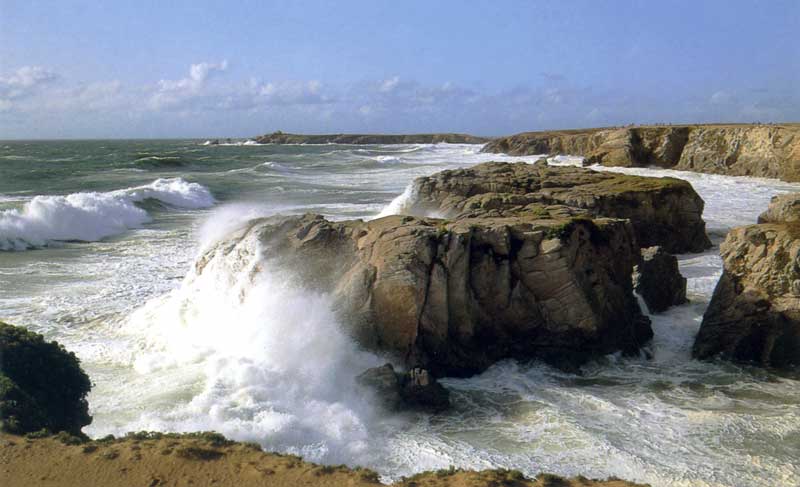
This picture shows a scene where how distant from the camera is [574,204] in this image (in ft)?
61.0

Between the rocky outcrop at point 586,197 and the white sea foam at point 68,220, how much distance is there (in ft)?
41.3

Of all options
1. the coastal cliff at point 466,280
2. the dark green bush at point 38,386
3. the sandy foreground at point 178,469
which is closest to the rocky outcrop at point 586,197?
the coastal cliff at point 466,280

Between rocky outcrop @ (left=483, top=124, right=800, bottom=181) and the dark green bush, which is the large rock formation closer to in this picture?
the dark green bush

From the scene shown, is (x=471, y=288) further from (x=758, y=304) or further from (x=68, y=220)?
(x=68, y=220)

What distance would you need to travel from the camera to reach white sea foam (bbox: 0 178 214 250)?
75.9 feet

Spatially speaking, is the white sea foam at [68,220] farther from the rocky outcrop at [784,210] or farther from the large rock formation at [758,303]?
the rocky outcrop at [784,210]

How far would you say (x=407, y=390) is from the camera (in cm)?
941

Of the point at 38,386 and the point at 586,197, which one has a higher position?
the point at 586,197

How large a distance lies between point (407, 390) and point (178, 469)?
3694 millimetres

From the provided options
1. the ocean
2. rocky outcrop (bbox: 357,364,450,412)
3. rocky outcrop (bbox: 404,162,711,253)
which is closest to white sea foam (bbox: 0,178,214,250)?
the ocean

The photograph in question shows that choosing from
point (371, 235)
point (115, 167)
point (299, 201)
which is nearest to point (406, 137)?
point (115, 167)

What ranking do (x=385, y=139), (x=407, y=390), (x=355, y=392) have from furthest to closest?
(x=385, y=139) < (x=355, y=392) < (x=407, y=390)

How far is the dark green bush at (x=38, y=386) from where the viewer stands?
23.8 ft

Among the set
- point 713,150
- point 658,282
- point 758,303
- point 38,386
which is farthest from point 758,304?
point 713,150
